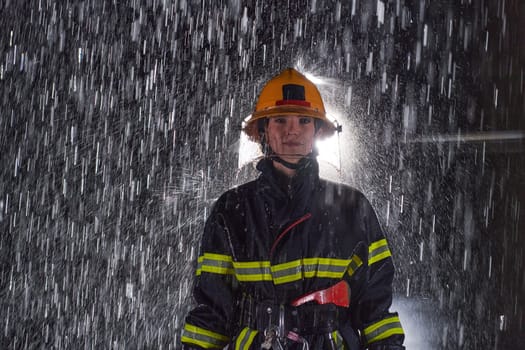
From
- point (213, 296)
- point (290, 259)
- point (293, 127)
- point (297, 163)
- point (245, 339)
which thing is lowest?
point (245, 339)

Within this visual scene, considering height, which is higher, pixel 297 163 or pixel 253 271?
pixel 297 163

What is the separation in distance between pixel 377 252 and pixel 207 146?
7.00 meters

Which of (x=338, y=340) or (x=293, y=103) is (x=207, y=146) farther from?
(x=338, y=340)

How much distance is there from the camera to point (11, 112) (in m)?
7.48

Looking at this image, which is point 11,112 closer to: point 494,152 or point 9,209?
point 9,209

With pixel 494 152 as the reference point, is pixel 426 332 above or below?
below

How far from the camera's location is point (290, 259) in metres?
1.70

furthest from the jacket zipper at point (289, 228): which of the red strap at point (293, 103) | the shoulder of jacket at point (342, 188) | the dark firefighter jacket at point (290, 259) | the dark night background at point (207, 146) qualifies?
the dark night background at point (207, 146)

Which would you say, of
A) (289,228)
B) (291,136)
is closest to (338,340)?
(289,228)

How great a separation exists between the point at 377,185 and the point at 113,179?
4.68 meters

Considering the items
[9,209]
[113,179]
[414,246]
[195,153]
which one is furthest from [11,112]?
[414,246]

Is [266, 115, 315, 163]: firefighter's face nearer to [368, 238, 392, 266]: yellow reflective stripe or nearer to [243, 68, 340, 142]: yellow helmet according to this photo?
[243, 68, 340, 142]: yellow helmet

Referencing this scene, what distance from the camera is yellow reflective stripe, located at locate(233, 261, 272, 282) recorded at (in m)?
1.71

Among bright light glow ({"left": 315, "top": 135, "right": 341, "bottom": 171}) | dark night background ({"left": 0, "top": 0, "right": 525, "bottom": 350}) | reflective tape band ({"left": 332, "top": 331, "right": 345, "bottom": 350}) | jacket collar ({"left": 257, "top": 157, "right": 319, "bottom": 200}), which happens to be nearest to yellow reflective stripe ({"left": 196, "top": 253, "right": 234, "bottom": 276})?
jacket collar ({"left": 257, "top": 157, "right": 319, "bottom": 200})
